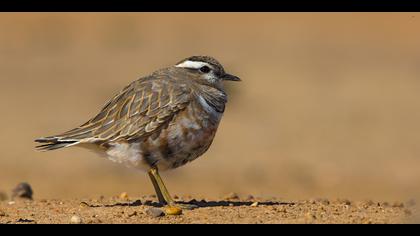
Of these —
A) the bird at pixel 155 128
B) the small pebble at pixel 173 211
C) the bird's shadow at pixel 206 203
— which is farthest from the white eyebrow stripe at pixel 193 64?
the small pebble at pixel 173 211

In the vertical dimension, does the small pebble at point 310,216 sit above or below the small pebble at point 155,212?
above

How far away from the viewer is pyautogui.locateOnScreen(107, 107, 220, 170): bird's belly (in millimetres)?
11727

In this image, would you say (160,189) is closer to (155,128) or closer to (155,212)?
(155,128)

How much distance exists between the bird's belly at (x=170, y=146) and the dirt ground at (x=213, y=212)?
58 cm

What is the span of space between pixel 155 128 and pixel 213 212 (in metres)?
1.18

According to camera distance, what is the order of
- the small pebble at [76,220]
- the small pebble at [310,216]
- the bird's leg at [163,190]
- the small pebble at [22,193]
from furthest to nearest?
the small pebble at [22,193] → the bird's leg at [163,190] → the small pebble at [310,216] → the small pebble at [76,220]

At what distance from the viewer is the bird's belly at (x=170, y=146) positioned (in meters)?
11.7

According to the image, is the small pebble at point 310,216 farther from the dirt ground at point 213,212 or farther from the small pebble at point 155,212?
the small pebble at point 155,212

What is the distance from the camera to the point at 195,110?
1192 cm

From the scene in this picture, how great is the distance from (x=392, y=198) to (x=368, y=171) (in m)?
3.37

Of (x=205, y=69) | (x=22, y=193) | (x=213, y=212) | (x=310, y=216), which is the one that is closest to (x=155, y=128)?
(x=213, y=212)

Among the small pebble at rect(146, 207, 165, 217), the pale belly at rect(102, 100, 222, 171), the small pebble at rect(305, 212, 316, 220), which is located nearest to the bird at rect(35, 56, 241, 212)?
the pale belly at rect(102, 100, 222, 171)

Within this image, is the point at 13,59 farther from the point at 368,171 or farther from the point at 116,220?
the point at 116,220

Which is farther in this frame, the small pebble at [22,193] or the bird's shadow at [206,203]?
the small pebble at [22,193]
